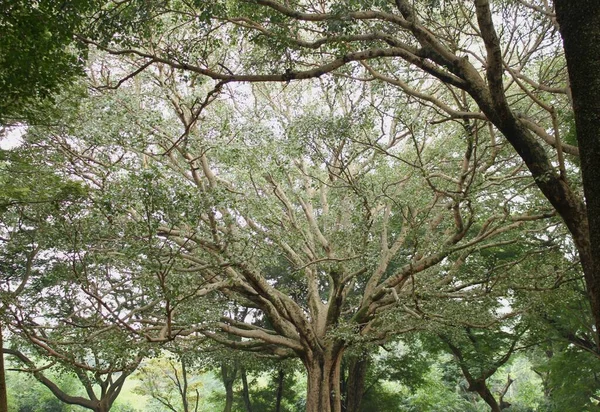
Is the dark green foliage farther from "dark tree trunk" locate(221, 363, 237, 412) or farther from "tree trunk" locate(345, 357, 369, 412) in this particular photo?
"dark tree trunk" locate(221, 363, 237, 412)

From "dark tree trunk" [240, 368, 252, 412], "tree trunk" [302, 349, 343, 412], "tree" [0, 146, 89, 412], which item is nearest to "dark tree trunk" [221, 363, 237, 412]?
"dark tree trunk" [240, 368, 252, 412]

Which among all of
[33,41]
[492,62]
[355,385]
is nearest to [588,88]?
[492,62]

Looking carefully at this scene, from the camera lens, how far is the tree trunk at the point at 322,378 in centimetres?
1055

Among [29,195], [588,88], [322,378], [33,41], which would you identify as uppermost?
[29,195]

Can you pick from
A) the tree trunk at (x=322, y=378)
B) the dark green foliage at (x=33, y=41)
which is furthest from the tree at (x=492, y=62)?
the tree trunk at (x=322, y=378)

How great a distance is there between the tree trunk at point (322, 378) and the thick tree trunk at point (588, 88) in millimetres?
8493

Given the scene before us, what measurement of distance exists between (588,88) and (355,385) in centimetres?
1432

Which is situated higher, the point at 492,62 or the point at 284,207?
the point at 284,207

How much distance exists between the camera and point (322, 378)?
419 inches

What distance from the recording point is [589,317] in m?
10.9

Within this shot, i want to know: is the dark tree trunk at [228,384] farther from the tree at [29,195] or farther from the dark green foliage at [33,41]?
the dark green foliage at [33,41]

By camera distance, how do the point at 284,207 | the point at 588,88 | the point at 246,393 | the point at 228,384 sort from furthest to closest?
the point at 228,384 → the point at 246,393 → the point at 284,207 → the point at 588,88

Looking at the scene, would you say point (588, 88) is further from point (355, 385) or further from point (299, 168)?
point (355, 385)

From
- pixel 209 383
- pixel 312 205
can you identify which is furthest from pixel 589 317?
pixel 209 383
